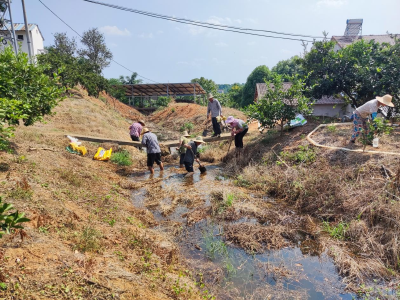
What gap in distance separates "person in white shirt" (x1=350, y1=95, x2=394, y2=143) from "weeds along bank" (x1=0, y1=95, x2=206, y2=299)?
219 inches

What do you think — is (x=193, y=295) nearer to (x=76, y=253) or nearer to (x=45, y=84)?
(x=76, y=253)

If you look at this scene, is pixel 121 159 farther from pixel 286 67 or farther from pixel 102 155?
pixel 286 67

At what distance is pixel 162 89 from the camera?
3017 centimetres

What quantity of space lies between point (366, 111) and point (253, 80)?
26.3 meters

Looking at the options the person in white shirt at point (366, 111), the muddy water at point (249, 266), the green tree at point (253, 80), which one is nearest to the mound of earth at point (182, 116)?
the green tree at point (253, 80)

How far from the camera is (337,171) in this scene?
22.1ft

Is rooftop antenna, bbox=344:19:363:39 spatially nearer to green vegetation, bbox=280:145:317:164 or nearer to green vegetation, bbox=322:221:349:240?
green vegetation, bbox=280:145:317:164

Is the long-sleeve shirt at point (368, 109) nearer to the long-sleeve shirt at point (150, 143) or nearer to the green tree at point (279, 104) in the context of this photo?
the green tree at point (279, 104)

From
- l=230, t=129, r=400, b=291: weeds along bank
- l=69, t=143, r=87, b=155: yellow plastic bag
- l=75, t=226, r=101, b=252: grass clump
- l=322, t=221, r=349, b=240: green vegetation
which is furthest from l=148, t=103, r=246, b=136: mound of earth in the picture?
l=75, t=226, r=101, b=252: grass clump

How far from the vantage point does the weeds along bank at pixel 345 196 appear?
4.41 m

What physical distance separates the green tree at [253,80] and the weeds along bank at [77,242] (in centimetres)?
2707

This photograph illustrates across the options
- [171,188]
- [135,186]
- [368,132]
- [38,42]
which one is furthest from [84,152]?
[38,42]

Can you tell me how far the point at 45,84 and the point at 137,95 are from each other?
2658 cm

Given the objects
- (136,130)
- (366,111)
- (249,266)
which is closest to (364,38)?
(366,111)
